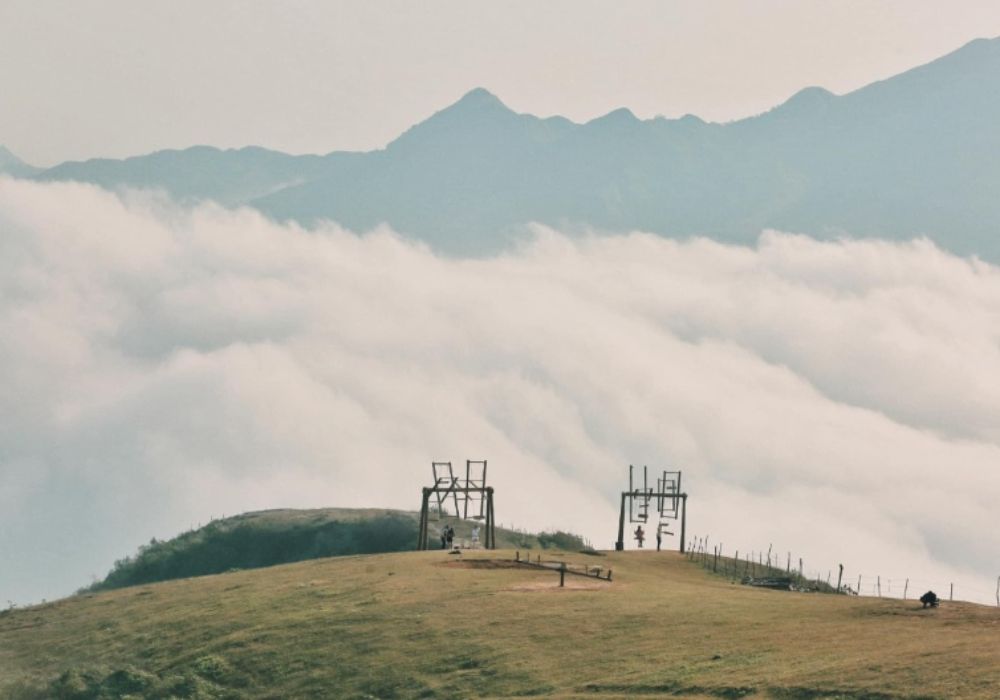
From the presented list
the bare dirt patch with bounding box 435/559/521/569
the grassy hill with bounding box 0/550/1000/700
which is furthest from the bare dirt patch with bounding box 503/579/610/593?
the bare dirt patch with bounding box 435/559/521/569

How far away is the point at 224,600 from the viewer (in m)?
93.1

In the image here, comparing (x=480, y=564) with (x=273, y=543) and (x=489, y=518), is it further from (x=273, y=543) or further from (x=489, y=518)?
(x=273, y=543)

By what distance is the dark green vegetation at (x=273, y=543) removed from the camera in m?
178

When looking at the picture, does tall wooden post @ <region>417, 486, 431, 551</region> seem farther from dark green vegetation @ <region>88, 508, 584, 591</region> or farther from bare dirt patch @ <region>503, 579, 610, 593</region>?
dark green vegetation @ <region>88, 508, 584, 591</region>

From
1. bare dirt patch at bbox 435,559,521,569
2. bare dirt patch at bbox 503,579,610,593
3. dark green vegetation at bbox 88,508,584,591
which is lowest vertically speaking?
A: dark green vegetation at bbox 88,508,584,591

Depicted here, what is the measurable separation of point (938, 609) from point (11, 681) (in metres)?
51.5

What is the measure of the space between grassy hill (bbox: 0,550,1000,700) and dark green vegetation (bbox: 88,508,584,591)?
241ft

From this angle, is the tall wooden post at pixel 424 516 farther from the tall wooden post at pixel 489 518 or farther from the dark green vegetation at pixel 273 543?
the dark green vegetation at pixel 273 543

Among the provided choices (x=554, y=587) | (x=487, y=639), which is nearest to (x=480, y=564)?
(x=554, y=587)

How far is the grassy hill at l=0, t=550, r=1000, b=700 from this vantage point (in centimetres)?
5631

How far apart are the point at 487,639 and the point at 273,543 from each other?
4717 inches

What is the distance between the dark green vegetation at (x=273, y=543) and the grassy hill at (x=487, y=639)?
73320mm

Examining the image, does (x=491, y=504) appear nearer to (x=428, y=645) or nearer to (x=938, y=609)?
(x=428, y=645)

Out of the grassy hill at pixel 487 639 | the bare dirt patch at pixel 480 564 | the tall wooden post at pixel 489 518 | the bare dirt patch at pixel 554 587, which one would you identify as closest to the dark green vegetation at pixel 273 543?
the tall wooden post at pixel 489 518
